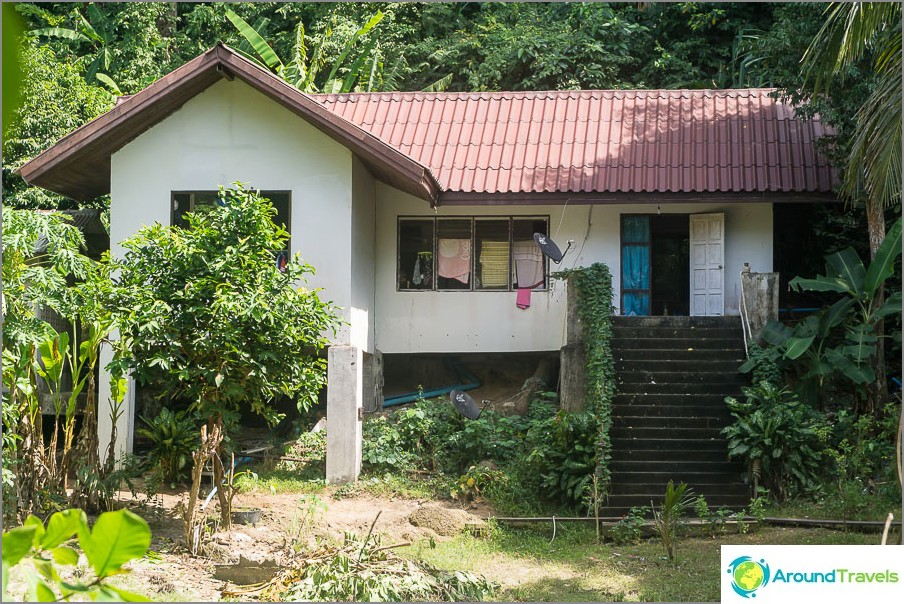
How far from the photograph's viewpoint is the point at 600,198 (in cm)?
1644

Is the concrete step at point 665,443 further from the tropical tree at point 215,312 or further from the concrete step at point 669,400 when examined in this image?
the tropical tree at point 215,312

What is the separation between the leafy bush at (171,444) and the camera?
46.8 feet

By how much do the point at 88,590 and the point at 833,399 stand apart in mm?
12739

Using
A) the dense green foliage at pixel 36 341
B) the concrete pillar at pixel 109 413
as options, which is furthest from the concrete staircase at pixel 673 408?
the concrete pillar at pixel 109 413

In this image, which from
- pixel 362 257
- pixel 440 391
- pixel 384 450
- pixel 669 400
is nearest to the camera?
pixel 669 400

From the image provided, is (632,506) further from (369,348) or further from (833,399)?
(369,348)

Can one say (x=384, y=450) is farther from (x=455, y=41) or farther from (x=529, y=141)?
(x=455, y=41)

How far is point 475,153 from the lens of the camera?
17.5 metres

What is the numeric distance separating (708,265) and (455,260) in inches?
171

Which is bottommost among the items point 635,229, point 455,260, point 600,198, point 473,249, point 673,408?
point 673,408

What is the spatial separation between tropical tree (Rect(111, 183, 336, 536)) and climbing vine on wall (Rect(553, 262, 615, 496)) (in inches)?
160

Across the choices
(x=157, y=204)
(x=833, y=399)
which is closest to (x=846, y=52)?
(x=833, y=399)

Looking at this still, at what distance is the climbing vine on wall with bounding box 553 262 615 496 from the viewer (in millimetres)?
13320

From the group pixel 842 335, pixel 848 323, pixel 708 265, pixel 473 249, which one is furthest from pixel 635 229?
pixel 848 323
